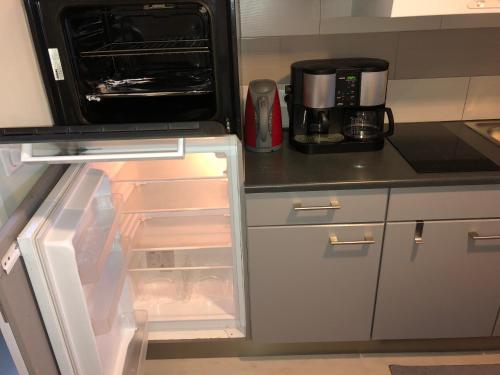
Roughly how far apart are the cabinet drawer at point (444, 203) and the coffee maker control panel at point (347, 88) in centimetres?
38

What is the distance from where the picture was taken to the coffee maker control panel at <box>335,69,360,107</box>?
1552 millimetres

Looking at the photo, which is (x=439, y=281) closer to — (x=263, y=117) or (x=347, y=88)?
(x=347, y=88)

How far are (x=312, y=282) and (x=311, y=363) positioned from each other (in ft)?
1.52

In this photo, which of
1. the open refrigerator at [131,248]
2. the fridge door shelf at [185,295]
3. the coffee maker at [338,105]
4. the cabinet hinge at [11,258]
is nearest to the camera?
the cabinet hinge at [11,258]

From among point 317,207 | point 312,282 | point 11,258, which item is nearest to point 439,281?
point 312,282

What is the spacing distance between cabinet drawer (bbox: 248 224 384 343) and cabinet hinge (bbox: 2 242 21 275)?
76 centimetres

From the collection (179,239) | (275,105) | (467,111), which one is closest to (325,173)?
(275,105)

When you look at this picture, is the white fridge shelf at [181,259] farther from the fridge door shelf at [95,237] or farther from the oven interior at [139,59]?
the oven interior at [139,59]

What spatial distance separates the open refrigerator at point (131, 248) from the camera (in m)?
1.04

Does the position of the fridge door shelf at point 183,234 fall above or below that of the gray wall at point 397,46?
below

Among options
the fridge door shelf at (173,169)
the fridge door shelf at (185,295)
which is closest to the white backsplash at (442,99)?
the fridge door shelf at (173,169)

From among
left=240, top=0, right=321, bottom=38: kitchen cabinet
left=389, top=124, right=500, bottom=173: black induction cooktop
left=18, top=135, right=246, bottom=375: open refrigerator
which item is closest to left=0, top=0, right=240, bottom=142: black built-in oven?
left=18, top=135, right=246, bottom=375: open refrigerator

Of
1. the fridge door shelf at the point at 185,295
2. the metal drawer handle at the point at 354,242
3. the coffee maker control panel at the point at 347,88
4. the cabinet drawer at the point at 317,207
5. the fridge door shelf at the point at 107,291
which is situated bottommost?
the fridge door shelf at the point at 185,295

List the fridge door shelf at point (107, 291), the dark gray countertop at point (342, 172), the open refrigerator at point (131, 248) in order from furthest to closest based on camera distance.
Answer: the dark gray countertop at point (342, 172), the fridge door shelf at point (107, 291), the open refrigerator at point (131, 248)
